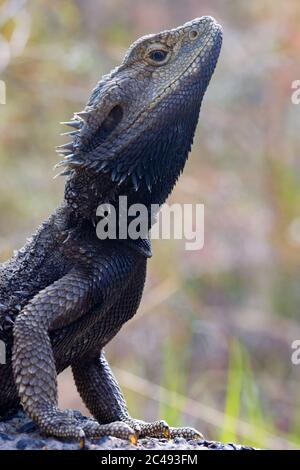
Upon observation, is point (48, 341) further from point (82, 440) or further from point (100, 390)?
point (100, 390)

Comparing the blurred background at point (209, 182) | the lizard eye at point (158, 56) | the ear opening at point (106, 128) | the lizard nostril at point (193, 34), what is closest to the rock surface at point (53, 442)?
the ear opening at point (106, 128)

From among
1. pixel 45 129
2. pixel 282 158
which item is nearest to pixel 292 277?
pixel 282 158

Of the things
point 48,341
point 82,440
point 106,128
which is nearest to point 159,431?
point 82,440

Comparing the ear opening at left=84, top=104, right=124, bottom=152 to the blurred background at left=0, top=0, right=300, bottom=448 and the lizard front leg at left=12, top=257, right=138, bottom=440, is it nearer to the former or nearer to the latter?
the lizard front leg at left=12, top=257, right=138, bottom=440

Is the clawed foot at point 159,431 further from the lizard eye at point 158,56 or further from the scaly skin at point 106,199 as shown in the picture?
the lizard eye at point 158,56

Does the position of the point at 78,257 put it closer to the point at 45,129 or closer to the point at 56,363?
the point at 56,363

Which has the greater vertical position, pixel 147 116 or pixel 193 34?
pixel 193 34
